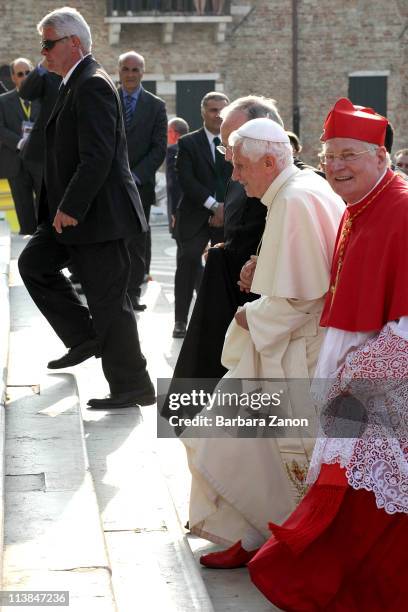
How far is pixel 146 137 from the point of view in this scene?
9664mm

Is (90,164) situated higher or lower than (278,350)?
higher

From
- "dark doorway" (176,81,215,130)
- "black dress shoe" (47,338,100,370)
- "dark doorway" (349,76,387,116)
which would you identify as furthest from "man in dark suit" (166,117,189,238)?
"dark doorway" (349,76,387,116)

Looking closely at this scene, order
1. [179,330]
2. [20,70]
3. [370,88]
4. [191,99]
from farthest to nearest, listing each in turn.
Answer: [370,88] < [191,99] < [20,70] < [179,330]

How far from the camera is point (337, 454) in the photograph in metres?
3.94

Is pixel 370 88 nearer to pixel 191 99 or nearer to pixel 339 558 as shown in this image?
pixel 191 99

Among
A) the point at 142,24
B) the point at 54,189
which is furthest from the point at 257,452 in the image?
the point at 142,24

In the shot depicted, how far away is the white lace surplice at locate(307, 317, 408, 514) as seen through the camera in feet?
12.6

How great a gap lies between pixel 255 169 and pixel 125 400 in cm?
197

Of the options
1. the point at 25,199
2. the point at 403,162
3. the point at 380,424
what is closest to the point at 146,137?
the point at 403,162

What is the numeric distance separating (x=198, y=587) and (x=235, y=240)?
5.40 ft

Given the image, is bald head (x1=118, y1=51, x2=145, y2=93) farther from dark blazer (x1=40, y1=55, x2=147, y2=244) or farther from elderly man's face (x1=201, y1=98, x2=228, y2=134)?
dark blazer (x1=40, y1=55, x2=147, y2=244)

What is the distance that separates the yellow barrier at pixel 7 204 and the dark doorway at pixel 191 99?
573 inches

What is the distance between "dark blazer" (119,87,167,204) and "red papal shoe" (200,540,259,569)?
547 cm

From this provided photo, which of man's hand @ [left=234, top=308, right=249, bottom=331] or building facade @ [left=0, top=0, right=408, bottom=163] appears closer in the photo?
man's hand @ [left=234, top=308, right=249, bottom=331]
